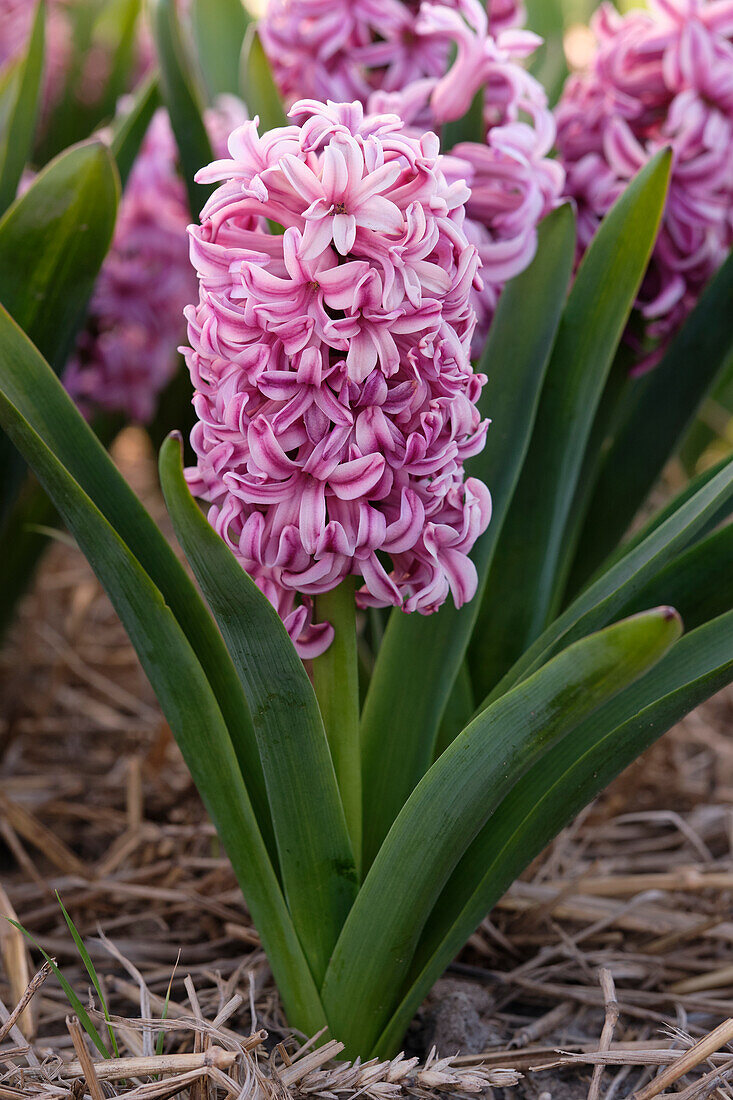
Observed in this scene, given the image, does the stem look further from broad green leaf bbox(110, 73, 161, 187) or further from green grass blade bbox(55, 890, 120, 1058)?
broad green leaf bbox(110, 73, 161, 187)

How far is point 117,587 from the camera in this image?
0.80m

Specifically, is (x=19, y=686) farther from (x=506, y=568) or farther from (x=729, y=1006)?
(x=729, y=1006)

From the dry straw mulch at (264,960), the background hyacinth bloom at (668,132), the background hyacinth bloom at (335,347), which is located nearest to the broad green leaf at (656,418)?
the background hyacinth bloom at (668,132)

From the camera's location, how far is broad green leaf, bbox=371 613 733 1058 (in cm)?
77

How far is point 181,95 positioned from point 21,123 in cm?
22

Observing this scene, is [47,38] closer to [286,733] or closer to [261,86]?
[261,86]

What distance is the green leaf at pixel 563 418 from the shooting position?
95 cm

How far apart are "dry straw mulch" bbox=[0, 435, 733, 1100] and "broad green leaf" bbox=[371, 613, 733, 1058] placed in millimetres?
85

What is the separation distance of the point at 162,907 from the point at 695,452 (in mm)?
1449

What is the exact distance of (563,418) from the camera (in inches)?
39.7

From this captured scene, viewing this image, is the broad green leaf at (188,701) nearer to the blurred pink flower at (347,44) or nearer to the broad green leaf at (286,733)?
the broad green leaf at (286,733)

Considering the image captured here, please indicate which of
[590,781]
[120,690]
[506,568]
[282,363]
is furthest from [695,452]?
[282,363]

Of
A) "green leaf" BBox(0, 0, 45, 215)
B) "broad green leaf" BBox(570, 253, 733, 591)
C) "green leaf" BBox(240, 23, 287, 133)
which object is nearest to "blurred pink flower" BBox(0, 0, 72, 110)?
"green leaf" BBox(0, 0, 45, 215)

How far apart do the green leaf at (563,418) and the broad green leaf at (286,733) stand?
0.33 metres
